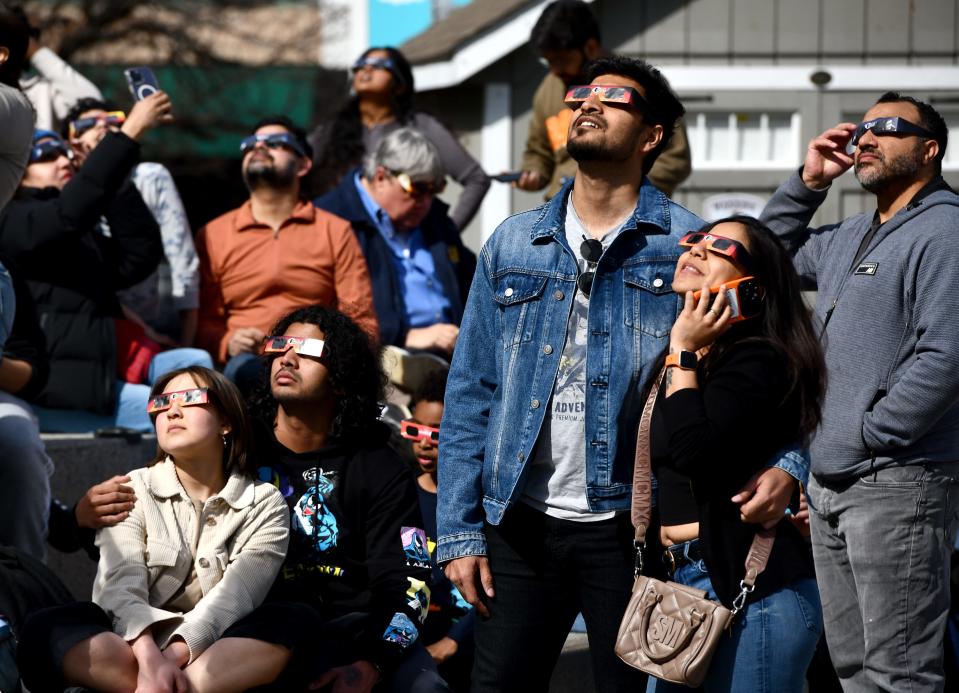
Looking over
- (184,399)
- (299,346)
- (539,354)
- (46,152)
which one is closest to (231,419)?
(184,399)

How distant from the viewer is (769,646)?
136 inches

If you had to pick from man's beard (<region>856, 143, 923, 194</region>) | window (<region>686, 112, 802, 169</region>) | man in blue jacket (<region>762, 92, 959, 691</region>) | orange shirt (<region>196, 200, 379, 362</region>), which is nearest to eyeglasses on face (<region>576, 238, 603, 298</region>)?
man in blue jacket (<region>762, 92, 959, 691</region>)

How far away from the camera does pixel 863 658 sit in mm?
4781

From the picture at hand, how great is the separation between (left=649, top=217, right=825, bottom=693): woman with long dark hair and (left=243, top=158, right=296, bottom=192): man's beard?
3511 mm

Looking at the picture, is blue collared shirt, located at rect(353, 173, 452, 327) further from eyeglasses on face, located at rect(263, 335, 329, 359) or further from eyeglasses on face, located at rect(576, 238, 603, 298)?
eyeglasses on face, located at rect(576, 238, 603, 298)

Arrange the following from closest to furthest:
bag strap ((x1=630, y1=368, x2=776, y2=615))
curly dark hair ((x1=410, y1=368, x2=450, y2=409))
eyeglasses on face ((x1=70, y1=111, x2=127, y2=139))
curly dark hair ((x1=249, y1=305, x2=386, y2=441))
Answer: bag strap ((x1=630, y1=368, x2=776, y2=615))
curly dark hair ((x1=249, y1=305, x2=386, y2=441))
curly dark hair ((x1=410, y1=368, x2=450, y2=409))
eyeglasses on face ((x1=70, y1=111, x2=127, y2=139))

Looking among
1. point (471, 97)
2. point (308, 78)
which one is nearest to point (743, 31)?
point (471, 97)

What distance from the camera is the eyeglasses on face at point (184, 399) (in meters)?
4.57

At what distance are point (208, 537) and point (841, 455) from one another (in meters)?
2.12

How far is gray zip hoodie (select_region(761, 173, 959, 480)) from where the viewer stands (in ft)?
15.0

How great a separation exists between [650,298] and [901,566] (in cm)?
145

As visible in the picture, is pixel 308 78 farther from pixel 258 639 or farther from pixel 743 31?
pixel 258 639

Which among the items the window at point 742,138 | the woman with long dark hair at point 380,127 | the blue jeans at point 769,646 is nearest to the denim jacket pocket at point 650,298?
the blue jeans at point 769,646

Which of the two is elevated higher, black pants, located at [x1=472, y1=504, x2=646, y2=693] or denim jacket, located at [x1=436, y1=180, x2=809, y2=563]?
denim jacket, located at [x1=436, y1=180, x2=809, y2=563]
